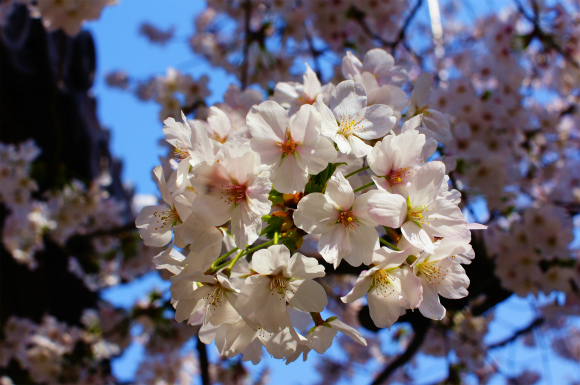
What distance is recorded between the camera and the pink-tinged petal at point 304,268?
89 centimetres

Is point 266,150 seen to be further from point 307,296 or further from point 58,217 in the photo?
point 58,217

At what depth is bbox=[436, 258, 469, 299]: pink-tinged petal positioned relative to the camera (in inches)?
37.7

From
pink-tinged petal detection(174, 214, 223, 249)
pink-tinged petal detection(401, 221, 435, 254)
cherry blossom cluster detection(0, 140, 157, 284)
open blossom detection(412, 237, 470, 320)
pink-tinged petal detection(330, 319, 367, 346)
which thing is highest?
pink-tinged petal detection(174, 214, 223, 249)

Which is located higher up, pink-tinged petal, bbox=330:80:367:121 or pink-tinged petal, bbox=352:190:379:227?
pink-tinged petal, bbox=330:80:367:121

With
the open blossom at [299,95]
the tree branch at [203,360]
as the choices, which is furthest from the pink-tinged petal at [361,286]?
the tree branch at [203,360]

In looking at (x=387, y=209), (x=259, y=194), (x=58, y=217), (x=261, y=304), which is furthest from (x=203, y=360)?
(x=58, y=217)

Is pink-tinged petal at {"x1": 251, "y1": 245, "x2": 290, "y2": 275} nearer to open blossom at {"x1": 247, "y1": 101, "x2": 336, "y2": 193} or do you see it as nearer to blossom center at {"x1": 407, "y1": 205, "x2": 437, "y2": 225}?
open blossom at {"x1": 247, "y1": 101, "x2": 336, "y2": 193}

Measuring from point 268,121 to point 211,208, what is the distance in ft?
0.81

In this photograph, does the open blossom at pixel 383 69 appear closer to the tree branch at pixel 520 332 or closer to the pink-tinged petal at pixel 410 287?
the pink-tinged petal at pixel 410 287

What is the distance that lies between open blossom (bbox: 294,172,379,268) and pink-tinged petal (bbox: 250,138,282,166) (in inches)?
4.8

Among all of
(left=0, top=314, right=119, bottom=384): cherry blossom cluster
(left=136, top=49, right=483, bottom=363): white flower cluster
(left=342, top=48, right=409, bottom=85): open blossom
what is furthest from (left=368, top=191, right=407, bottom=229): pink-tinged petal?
(left=0, top=314, right=119, bottom=384): cherry blossom cluster

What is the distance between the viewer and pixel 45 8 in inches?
93.0

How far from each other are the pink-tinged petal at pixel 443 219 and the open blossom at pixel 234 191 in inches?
13.8

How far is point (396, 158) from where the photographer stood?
945mm
